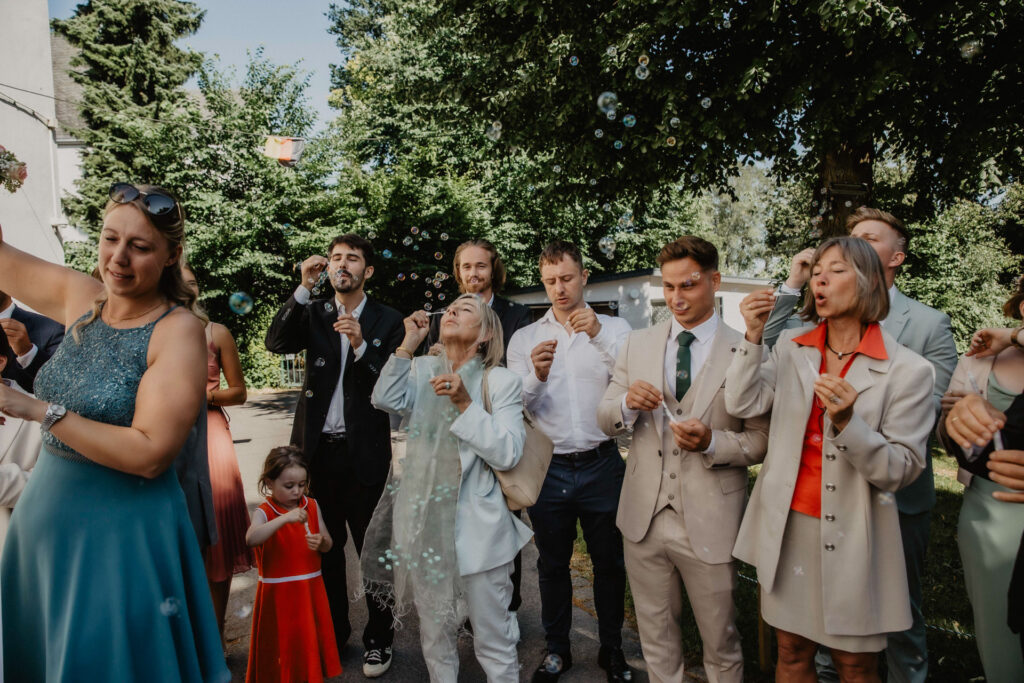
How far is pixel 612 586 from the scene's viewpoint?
3.38m

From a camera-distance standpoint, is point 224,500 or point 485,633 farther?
point 224,500

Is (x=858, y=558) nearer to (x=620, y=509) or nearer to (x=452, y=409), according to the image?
(x=620, y=509)

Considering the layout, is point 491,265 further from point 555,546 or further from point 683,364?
point 555,546

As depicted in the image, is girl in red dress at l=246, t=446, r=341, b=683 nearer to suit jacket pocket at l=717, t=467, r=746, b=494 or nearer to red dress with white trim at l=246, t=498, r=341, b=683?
red dress with white trim at l=246, t=498, r=341, b=683

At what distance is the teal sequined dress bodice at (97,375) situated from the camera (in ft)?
5.77

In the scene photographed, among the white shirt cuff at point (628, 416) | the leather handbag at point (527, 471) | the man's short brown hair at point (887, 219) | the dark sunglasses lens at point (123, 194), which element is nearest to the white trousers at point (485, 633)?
the leather handbag at point (527, 471)

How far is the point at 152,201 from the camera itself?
187cm

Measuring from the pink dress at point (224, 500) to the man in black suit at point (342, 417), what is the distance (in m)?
0.36

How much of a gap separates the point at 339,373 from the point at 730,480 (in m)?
2.21

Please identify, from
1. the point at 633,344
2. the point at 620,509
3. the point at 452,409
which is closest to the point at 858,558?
the point at 620,509

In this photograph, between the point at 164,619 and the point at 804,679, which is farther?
the point at 804,679

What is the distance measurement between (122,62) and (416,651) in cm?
2261

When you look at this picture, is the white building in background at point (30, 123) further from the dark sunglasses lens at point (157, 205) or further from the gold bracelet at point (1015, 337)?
the gold bracelet at point (1015, 337)

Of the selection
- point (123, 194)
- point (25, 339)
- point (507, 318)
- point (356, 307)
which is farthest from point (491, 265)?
point (25, 339)
